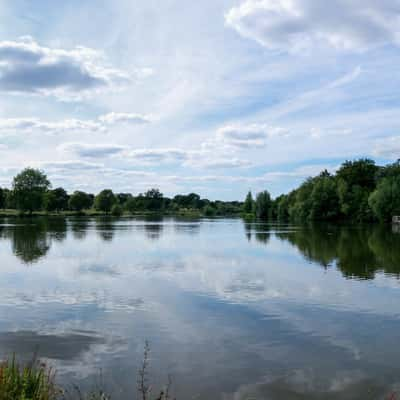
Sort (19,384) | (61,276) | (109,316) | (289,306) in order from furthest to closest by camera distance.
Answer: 1. (61,276)
2. (289,306)
3. (109,316)
4. (19,384)

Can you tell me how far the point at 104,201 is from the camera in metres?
173

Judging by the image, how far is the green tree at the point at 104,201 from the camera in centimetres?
17375

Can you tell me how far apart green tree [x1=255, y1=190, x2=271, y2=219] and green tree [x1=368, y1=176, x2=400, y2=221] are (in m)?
54.4

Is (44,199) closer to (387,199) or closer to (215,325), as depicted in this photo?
(387,199)

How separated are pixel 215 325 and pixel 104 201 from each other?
16418cm

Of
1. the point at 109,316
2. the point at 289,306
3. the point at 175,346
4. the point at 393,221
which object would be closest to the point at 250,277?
the point at 289,306

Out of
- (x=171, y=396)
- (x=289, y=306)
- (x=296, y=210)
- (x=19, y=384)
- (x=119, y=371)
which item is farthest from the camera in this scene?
(x=296, y=210)

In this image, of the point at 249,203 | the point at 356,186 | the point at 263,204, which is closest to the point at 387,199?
the point at 356,186

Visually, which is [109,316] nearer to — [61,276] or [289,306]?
[289,306]

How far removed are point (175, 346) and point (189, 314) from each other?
3.35 metres

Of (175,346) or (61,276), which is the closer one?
(175,346)

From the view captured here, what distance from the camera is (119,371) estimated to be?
9.53 meters

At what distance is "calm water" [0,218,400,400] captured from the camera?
9242 millimetres

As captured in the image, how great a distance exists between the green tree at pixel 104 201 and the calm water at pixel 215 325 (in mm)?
149493
